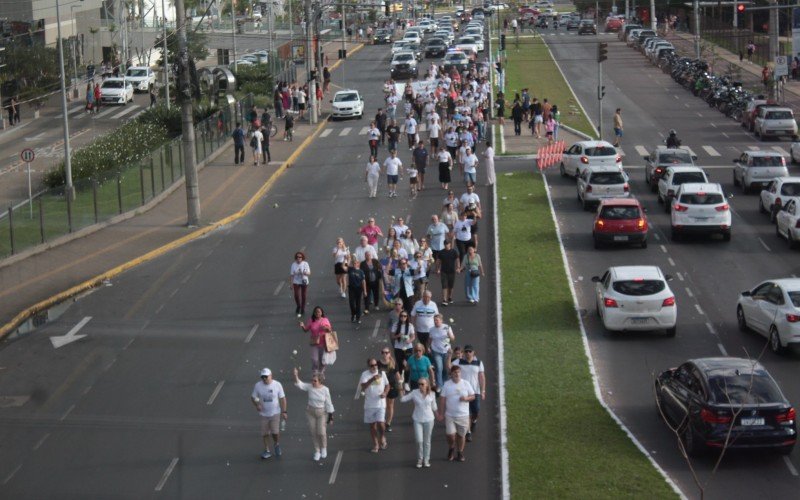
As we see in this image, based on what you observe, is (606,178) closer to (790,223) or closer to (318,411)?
(790,223)

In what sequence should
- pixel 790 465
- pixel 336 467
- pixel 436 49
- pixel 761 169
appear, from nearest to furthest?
pixel 790 465
pixel 336 467
pixel 761 169
pixel 436 49

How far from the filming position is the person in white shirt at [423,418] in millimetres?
20250

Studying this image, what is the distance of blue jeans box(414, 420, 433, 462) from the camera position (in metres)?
20.3

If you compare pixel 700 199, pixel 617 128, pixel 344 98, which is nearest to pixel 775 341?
pixel 700 199

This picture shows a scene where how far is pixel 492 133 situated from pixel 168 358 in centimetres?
3468

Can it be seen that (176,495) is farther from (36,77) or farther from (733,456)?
(36,77)

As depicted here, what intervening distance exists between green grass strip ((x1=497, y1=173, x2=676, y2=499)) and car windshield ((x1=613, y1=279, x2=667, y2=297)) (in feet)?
4.17

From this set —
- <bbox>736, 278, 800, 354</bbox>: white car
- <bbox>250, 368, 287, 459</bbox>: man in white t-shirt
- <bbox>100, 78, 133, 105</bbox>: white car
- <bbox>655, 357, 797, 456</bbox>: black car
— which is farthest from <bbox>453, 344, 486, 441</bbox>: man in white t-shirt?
<bbox>100, 78, 133, 105</bbox>: white car

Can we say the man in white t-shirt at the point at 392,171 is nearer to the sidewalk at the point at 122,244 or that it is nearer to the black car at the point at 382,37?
the sidewalk at the point at 122,244

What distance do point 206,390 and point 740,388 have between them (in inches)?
371

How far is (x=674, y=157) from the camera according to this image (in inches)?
1791

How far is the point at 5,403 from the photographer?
2436 centimetres

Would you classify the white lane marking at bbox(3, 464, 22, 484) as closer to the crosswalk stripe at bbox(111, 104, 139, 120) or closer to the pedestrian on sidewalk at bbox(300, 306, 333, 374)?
the pedestrian on sidewalk at bbox(300, 306, 333, 374)

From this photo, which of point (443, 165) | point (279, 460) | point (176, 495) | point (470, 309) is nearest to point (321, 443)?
point (279, 460)
